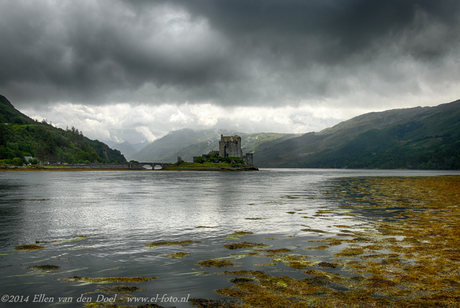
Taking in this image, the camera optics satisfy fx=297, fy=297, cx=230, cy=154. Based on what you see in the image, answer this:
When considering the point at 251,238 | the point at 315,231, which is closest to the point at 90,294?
the point at 251,238

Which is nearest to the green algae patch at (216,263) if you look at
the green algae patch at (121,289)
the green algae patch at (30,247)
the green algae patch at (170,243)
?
the green algae patch at (121,289)

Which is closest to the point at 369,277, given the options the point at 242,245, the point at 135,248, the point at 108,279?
the point at 242,245

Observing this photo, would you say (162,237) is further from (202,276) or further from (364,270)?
(364,270)

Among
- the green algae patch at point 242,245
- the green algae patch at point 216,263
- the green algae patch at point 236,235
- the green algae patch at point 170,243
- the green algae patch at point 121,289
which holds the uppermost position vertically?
the green algae patch at point 121,289

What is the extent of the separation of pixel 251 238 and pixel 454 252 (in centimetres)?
1130

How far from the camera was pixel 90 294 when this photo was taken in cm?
1053

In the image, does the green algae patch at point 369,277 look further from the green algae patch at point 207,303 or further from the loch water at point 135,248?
the loch water at point 135,248

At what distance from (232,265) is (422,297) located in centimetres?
753

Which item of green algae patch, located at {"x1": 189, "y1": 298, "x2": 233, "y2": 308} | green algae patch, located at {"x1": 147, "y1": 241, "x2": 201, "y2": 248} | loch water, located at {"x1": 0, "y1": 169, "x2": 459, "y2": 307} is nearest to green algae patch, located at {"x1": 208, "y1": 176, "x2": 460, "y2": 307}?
green algae patch, located at {"x1": 189, "y1": 298, "x2": 233, "y2": 308}

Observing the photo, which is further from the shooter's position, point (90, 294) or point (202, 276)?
point (202, 276)

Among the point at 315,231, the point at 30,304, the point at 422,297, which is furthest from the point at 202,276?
the point at 315,231

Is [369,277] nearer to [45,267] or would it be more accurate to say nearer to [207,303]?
[207,303]

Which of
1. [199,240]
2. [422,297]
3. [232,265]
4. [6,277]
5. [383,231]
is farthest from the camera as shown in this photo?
[383,231]

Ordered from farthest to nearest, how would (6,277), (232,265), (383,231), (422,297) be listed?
1. (383,231)
2. (232,265)
3. (6,277)
4. (422,297)
